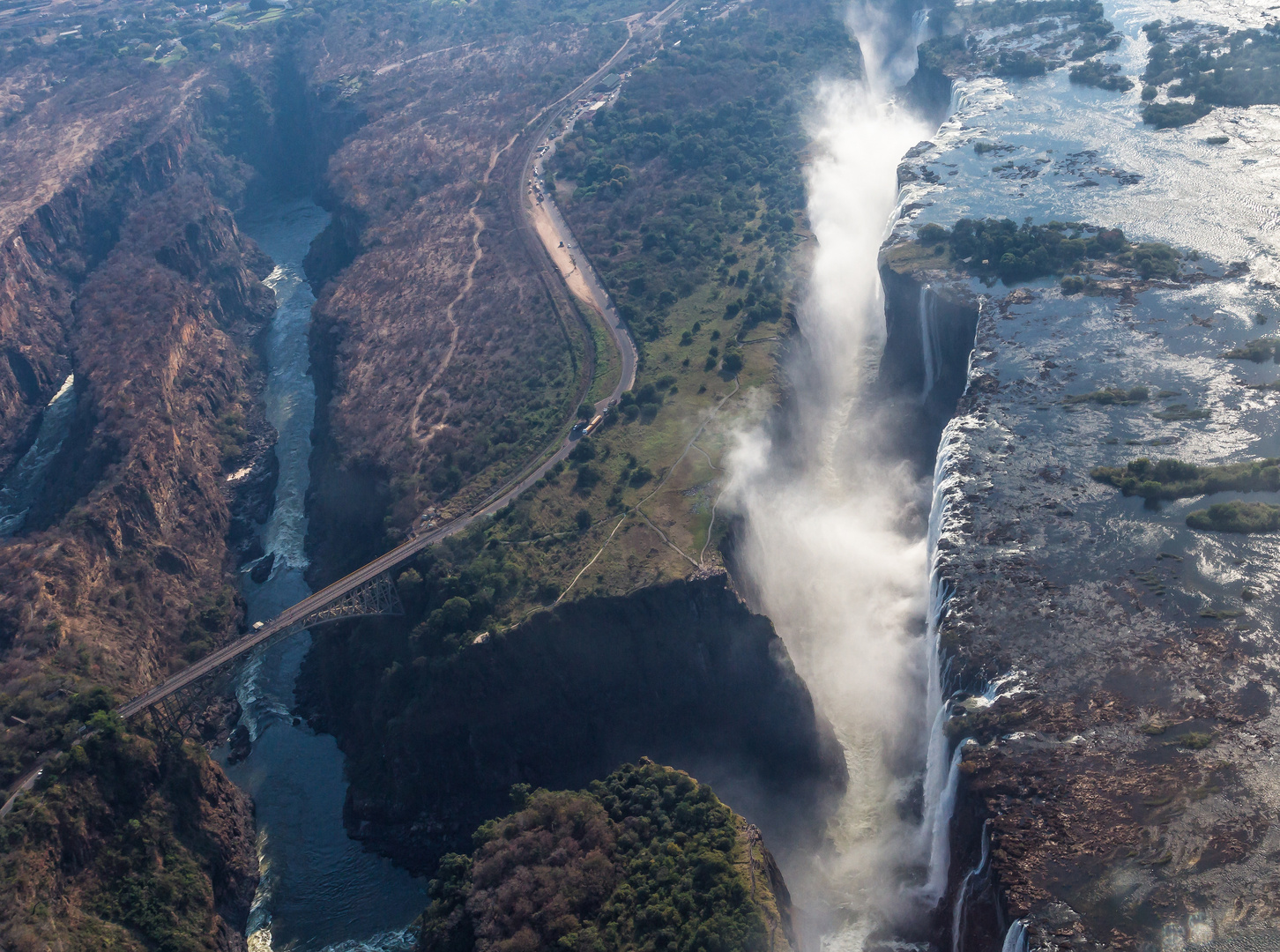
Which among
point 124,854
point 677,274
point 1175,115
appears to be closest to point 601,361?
point 677,274

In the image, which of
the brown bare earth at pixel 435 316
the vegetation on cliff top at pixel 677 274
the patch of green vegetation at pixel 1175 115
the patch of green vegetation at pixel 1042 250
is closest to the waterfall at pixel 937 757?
the vegetation on cliff top at pixel 677 274

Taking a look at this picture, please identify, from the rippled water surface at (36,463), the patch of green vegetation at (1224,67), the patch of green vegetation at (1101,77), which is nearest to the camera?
the rippled water surface at (36,463)

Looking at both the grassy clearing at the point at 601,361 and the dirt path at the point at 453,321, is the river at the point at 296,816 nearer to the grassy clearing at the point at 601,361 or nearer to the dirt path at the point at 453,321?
the dirt path at the point at 453,321

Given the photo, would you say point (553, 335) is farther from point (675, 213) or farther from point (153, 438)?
point (153, 438)

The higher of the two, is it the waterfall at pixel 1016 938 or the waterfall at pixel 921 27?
the waterfall at pixel 1016 938

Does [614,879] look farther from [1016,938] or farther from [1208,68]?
[1208,68]

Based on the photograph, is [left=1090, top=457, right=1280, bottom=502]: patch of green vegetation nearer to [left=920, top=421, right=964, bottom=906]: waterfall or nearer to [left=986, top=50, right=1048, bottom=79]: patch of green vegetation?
[left=920, top=421, right=964, bottom=906]: waterfall

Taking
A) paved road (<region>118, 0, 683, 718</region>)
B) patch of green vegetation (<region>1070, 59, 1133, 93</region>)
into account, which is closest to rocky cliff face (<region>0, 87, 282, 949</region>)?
paved road (<region>118, 0, 683, 718</region>)
